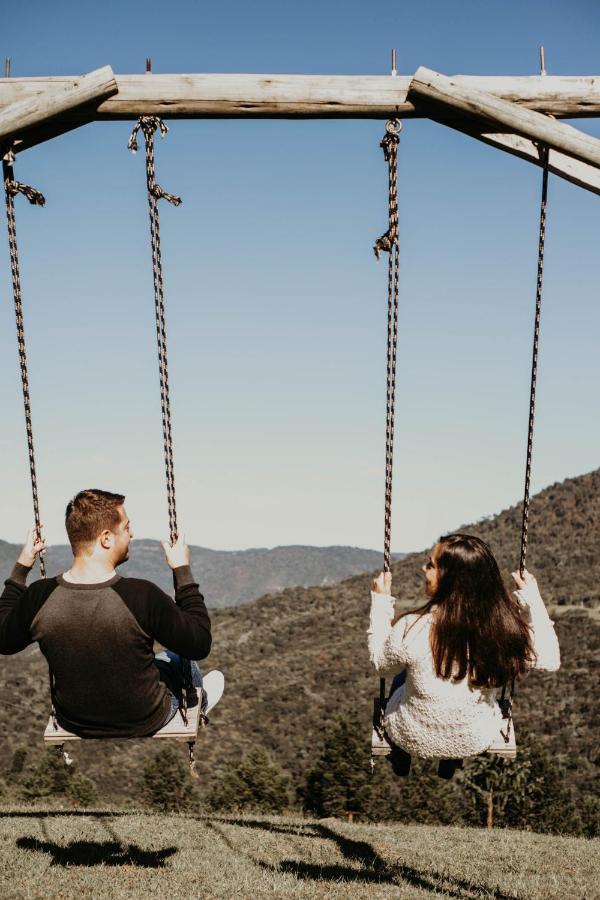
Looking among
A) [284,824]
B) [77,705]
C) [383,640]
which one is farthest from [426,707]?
[284,824]

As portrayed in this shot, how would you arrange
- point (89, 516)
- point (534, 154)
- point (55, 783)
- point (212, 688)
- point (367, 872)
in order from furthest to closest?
point (55, 783) → point (367, 872) → point (534, 154) → point (212, 688) → point (89, 516)

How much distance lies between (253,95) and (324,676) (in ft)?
185

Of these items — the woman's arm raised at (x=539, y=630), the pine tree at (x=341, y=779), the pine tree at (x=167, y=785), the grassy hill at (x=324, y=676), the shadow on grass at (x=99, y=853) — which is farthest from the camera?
the grassy hill at (x=324, y=676)

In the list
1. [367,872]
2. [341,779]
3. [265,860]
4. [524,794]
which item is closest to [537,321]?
[367,872]

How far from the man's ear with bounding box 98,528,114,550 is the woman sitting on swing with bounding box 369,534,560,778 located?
141cm

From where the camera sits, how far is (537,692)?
49.4 metres

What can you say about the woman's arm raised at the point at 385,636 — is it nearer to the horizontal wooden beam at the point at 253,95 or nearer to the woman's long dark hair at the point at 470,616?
the woman's long dark hair at the point at 470,616

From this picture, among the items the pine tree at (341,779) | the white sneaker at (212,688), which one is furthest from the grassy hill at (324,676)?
the white sneaker at (212,688)

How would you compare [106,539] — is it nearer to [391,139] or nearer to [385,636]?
[385,636]

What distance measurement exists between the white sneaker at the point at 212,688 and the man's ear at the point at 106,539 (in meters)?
1.28

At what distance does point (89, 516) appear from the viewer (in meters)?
4.26

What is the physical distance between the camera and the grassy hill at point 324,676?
4534 cm

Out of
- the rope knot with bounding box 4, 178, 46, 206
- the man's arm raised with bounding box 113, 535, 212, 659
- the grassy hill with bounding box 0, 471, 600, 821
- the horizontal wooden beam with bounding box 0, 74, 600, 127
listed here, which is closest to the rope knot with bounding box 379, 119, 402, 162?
the horizontal wooden beam with bounding box 0, 74, 600, 127

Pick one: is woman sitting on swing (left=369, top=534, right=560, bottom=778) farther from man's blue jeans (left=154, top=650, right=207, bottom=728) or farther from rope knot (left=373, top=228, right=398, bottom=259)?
rope knot (left=373, top=228, right=398, bottom=259)
